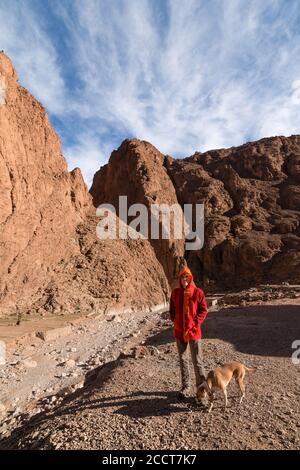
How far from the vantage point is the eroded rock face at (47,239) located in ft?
66.6

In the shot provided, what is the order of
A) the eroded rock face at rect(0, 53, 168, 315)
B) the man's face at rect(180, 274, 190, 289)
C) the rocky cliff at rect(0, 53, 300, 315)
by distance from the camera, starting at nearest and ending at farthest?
the man's face at rect(180, 274, 190, 289), the eroded rock face at rect(0, 53, 168, 315), the rocky cliff at rect(0, 53, 300, 315)

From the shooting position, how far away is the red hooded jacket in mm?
5492

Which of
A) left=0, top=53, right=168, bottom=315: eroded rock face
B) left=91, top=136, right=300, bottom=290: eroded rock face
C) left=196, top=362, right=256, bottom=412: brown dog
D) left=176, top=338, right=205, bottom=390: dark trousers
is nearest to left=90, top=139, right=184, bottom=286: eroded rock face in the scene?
left=91, top=136, right=300, bottom=290: eroded rock face

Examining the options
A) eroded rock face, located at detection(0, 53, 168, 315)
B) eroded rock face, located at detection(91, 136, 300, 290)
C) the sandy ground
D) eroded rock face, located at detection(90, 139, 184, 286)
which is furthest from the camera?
eroded rock face, located at detection(90, 139, 184, 286)

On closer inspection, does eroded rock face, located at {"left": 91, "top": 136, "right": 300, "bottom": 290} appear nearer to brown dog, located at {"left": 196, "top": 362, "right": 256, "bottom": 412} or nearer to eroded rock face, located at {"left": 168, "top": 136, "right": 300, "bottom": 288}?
eroded rock face, located at {"left": 168, "top": 136, "right": 300, "bottom": 288}

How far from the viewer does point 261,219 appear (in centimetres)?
6175

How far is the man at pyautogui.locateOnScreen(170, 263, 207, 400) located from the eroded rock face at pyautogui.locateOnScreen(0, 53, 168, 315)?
14.6 meters

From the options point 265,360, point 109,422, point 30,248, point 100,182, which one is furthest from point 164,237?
point 109,422

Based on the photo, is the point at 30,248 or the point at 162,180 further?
the point at 162,180

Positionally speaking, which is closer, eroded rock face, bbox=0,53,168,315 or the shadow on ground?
the shadow on ground

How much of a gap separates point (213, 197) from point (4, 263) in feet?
164
